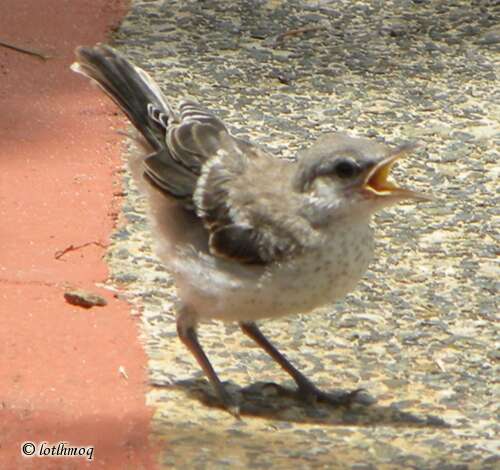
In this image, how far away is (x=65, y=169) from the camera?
6363 millimetres

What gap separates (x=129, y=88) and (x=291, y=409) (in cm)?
136

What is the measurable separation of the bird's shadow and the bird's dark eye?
2.44 ft

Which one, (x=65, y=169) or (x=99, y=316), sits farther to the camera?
(x=65, y=169)

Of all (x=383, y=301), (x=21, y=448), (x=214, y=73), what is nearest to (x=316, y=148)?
(x=383, y=301)

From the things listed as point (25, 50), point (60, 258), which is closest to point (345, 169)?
point (60, 258)

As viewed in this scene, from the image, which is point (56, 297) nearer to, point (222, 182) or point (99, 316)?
point (99, 316)

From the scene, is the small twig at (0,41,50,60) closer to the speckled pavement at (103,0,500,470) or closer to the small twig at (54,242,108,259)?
the speckled pavement at (103,0,500,470)

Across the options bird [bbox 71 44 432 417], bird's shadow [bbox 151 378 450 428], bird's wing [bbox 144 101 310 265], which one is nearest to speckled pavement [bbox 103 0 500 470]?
bird's shadow [bbox 151 378 450 428]

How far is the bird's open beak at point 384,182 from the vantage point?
483 cm

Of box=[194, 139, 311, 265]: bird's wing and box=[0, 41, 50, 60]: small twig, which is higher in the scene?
box=[194, 139, 311, 265]: bird's wing

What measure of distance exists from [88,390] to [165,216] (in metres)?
0.73

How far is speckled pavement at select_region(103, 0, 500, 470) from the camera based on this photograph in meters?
4.80

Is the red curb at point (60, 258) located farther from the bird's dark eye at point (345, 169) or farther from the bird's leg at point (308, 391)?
the bird's dark eye at point (345, 169)

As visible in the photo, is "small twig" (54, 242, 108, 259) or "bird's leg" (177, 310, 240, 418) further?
"small twig" (54, 242, 108, 259)
